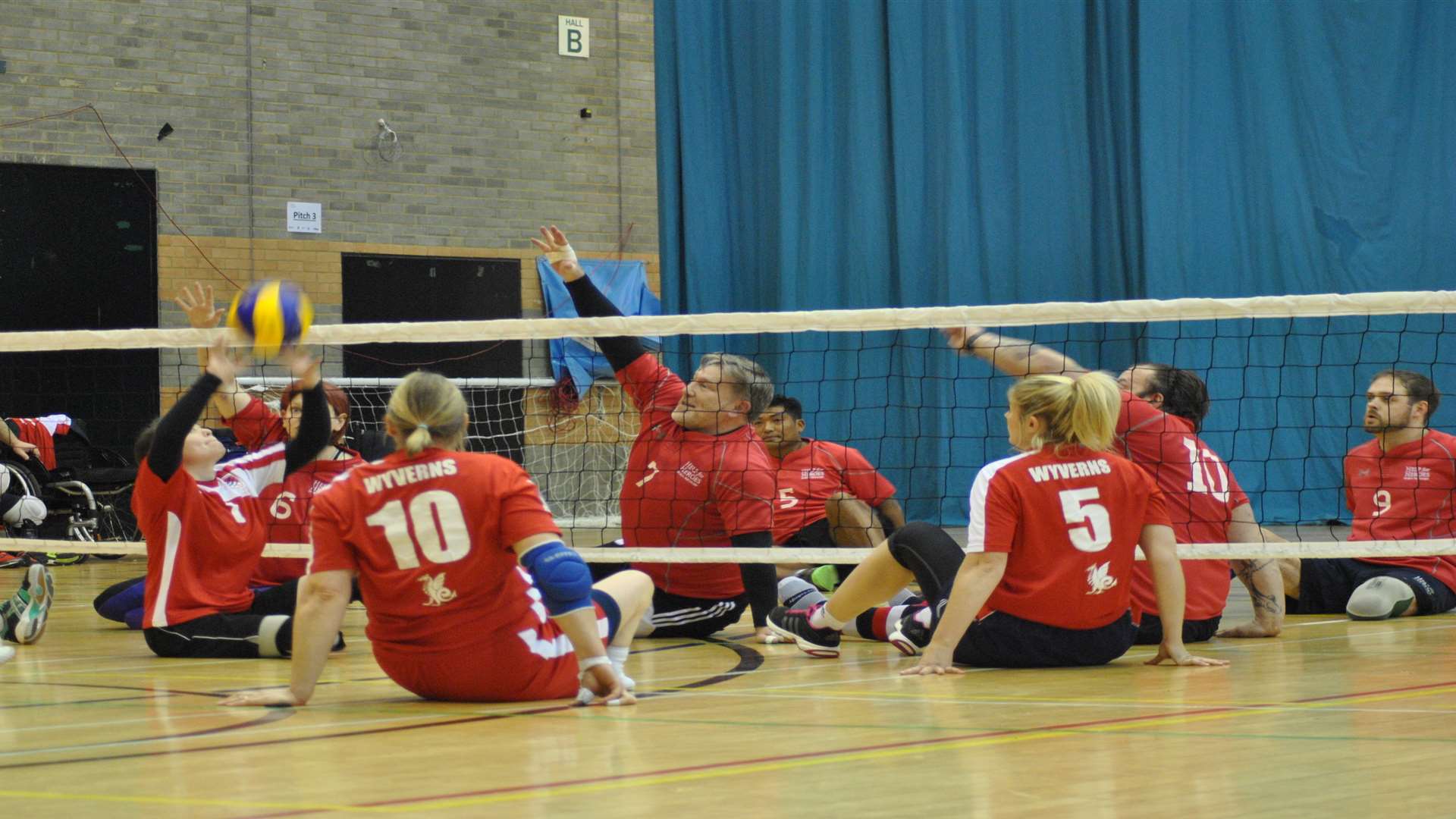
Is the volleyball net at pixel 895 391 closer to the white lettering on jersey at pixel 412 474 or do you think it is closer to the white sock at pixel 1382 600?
the white sock at pixel 1382 600

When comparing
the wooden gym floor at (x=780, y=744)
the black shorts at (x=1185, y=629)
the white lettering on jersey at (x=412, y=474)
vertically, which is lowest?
the black shorts at (x=1185, y=629)

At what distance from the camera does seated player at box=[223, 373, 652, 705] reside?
440 cm

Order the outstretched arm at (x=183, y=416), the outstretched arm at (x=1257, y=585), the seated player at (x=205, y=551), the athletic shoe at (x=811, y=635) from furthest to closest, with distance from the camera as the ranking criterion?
the outstretched arm at (x=1257, y=585) < the seated player at (x=205, y=551) < the athletic shoe at (x=811, y=635) < the outstretched arm at (x=183, y=416)

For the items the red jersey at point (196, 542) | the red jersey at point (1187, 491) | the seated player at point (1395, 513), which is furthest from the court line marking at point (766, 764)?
the seated player at point (1395, 513)

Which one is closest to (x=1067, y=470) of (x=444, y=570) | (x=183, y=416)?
(x=444, y=570)

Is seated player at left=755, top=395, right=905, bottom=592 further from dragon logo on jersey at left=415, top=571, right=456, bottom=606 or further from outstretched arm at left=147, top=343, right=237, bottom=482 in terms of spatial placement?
dragon logo on jersey at left=415, top=571, right=456, bottom=606

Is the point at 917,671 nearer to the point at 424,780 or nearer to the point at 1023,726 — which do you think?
the point at 1023,726

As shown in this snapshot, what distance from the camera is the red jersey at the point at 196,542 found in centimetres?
630

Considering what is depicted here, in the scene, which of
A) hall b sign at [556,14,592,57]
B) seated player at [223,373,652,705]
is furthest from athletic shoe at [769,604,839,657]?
hall b sign at [556,14,592,57]

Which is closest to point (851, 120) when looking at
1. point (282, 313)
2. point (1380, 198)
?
point (1380, 198)

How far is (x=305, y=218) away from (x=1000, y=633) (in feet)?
38.0

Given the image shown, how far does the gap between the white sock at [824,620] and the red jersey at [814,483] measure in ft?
8.46

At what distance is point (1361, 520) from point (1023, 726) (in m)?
4.48

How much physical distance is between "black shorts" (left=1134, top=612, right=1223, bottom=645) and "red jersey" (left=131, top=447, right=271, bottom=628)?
3.44 m
